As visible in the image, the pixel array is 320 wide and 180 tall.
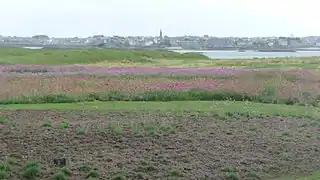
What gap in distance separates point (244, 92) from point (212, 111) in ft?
20.5

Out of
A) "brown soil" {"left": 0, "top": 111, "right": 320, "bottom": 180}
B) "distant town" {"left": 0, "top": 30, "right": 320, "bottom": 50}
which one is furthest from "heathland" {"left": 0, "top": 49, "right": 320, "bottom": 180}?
"distant town" {"left": 0, "top": 30, "right": 320, "bottom": 50}

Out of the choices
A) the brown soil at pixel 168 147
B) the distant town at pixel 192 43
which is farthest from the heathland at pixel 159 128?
the distant town at pixel 192 43

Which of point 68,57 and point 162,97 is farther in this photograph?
point 68,57

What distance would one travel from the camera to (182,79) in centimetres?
3131

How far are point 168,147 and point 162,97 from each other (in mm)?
10250

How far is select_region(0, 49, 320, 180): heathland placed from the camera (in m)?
13.3

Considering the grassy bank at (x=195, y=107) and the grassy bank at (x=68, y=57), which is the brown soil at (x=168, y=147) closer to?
the grassy bank at (x=195, y=107)

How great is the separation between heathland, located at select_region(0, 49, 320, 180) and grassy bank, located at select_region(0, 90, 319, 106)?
0.15 feet

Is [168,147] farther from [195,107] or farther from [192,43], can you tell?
[192,43]

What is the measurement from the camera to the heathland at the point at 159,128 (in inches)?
525

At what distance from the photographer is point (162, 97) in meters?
25.4

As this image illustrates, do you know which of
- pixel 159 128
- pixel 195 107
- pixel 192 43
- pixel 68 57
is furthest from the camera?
pixel 192 43

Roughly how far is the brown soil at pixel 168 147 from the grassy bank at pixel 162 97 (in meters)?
4.98

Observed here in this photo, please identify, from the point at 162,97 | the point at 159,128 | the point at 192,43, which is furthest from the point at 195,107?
the point at 192,43
